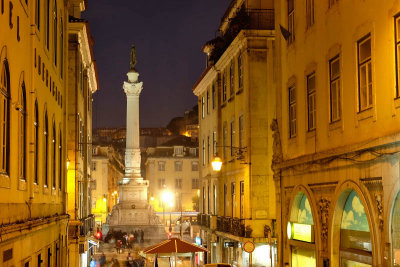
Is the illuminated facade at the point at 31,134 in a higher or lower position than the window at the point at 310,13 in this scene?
→ lower

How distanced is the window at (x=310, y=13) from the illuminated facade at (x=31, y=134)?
8.07m

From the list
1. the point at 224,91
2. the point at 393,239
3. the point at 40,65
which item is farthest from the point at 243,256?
the point at 393,239

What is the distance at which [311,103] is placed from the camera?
21016 mm

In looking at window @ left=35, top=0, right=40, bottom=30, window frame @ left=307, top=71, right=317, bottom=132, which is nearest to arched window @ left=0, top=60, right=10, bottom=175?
window @ left=35, top=0, right=40, bottom=30

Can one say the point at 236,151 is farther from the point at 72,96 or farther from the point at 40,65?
the point at 40,65

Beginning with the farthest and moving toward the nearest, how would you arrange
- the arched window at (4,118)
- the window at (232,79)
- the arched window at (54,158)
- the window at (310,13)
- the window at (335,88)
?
the window at (232,79) → the arched window at (54,158) → the window at (310,13) → the window at (335,88) → the arched window at (4,118)

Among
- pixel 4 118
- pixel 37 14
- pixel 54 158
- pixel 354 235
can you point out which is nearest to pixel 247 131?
pixel 54 158

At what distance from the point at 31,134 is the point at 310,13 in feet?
30.2

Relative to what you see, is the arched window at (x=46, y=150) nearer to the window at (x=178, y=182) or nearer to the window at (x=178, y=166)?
the window at (x=178, y=182)

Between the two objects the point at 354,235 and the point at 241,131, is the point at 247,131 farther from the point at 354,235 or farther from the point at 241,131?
the point at 354,235

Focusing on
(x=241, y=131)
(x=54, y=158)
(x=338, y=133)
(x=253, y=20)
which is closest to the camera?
(x=338, y=133)

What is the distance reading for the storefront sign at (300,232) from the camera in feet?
69.1

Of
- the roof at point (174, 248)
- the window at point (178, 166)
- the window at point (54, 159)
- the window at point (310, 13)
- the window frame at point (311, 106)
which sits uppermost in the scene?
the window at point (310, 13)

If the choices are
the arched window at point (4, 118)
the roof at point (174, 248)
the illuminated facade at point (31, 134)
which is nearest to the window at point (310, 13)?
the illuminated facade at point (31, 134)
